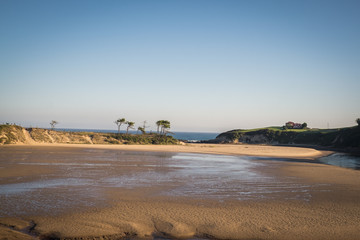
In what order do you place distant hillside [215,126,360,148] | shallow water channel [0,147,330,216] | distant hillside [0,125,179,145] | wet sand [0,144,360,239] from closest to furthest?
wet sand [0,144,360,239]
shallow water channel [0,147,330,216]
distant hillside [0,125,179,145]
distant hillside [215,126,360,148]

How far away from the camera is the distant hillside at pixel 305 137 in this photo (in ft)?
235

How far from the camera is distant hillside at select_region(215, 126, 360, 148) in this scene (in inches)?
2821

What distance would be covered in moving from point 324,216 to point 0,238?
39.0 ft

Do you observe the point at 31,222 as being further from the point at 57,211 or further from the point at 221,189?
the point at 221,189

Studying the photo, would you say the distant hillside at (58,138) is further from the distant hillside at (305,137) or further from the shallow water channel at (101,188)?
the distant hillside at (305,137)

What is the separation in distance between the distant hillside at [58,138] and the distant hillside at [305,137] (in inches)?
1905

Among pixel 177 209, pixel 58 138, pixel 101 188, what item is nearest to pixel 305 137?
pixel 58 138

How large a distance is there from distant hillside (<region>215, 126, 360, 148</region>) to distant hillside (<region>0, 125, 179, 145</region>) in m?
48.4

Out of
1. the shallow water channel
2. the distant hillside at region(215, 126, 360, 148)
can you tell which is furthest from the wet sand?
the distant hillside at region(215, 126, 360, 148)

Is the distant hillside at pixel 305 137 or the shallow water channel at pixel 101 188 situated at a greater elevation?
the distant hillside at pixel 305 137

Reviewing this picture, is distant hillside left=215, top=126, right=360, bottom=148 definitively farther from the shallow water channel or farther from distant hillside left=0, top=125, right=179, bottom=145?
the shallow water channel

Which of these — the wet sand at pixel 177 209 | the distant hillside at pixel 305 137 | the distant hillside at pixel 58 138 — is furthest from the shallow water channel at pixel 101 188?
the distant hillside at pixel 305 137

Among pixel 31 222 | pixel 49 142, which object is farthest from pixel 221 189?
pixel 49 142

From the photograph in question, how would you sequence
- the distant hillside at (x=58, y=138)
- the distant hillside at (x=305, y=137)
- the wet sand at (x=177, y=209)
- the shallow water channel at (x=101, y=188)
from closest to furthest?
the wet sand at (x=177, y=209), the shallow water channel at (x=101, y=188), the distant hillside at (x=58, y=138), the distant hillside at (x=305, y=137)
